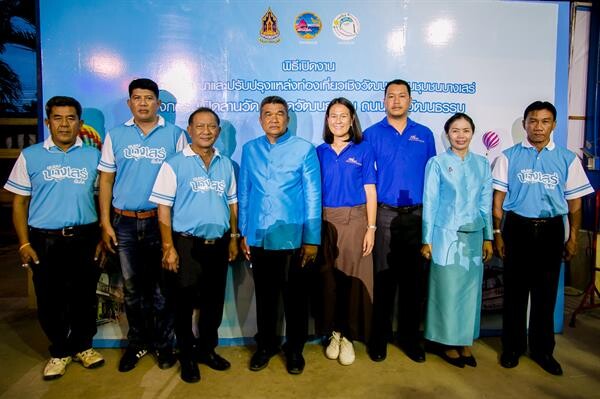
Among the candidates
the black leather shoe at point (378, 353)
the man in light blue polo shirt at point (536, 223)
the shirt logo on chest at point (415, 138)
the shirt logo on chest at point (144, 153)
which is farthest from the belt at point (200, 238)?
the man in light blue polo shirt at point (536, 223)

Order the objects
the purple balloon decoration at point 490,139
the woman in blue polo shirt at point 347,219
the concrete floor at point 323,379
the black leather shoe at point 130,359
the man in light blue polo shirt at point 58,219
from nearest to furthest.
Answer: the concrete floor at point 323,379
the man in light blue polo shirt at point 58,219
the woman in blue polo shirt at point 347,219
the black leather shoe at point 130,359
the purple balloon decoration at point 490,139

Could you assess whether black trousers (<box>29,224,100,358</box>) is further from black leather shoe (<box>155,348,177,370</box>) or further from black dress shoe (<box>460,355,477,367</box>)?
black dress shoe (<box>460,355,477,367</box>)

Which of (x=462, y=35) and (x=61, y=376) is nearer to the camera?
(x=61, y=376)

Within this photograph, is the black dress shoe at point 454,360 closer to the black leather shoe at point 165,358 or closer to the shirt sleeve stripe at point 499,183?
the shirt sleeve stripe at point 499,183

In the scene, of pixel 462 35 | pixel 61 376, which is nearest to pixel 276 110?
pixel 462 35

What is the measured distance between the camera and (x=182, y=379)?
9.03 ft

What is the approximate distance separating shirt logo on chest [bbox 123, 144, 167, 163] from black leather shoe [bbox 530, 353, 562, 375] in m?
3.07

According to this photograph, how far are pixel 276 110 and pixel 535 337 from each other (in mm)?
2505

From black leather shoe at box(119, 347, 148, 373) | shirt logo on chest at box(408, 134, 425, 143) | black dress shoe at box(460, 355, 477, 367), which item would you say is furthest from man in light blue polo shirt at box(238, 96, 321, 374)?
black dress shoe at box(460, 355, 477, 367)

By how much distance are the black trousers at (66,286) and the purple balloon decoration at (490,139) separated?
3.15 meters

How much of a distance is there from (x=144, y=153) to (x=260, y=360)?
1670 millimetres

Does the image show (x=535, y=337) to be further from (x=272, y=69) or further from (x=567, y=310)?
(x=272, y=69)

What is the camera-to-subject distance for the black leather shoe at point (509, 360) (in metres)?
2.91

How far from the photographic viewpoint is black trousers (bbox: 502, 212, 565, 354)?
285 cm
